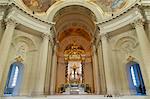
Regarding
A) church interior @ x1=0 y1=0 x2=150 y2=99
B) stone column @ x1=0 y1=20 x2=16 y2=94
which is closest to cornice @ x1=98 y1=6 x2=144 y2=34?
church interior @ x1=0 y1=0 x2=150 y2=99

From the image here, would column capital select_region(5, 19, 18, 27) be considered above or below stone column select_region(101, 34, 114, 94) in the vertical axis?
above

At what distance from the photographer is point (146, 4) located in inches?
492

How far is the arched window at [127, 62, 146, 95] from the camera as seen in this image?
1214 centimetres

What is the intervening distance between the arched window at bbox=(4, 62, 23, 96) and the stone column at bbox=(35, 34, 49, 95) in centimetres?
176

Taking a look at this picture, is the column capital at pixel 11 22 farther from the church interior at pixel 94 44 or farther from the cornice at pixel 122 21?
the cornice at pixel 122 21

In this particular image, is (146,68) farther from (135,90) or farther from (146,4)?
(146,4)

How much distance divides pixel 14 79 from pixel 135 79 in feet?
31.2

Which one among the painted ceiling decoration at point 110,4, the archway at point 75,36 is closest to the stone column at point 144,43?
the painted ceiling decoration at point 110,4

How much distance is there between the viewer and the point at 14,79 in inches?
508

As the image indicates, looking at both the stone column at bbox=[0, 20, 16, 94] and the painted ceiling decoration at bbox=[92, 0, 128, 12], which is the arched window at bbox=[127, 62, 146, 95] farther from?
the stone column at bbox=[0, 20, 16, 94]

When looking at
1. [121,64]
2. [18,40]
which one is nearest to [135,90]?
[121,64]

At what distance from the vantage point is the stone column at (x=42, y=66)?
37.6 feet

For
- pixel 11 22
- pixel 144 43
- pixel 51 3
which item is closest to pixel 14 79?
pixel 11 22

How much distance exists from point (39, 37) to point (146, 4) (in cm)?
903
